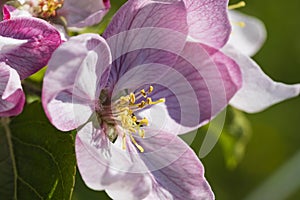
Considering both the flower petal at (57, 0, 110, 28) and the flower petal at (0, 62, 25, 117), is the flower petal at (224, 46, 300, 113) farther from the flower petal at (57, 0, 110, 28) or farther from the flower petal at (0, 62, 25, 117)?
the flower petal at (0, 62, 25, 117)

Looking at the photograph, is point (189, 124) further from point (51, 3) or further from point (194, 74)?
point (51, 3)

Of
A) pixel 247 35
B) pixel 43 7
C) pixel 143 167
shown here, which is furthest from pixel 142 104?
pixel 247 35

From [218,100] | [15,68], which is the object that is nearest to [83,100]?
[15,68]

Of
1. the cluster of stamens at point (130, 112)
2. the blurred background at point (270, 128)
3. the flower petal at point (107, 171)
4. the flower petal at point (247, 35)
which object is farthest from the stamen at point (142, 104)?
the blurred background at point (270, 128)

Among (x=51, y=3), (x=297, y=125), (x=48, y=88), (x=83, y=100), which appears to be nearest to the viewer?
(x=48, y=88)

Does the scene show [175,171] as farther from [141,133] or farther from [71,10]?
[71,10]

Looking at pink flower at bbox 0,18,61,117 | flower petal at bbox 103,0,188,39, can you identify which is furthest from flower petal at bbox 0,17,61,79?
flower petal at bbox 103,0,188,39
